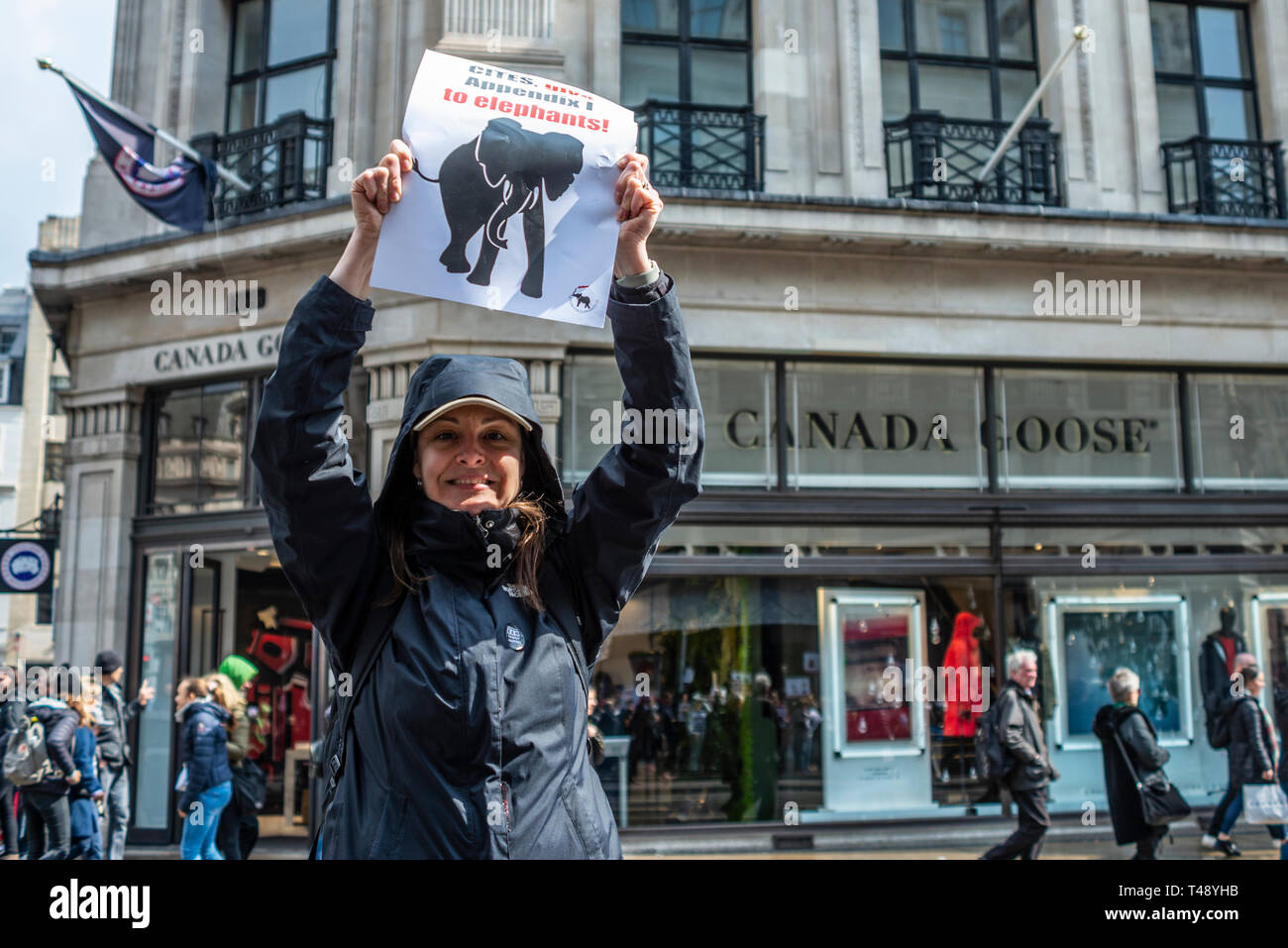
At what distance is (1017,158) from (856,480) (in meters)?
4.13

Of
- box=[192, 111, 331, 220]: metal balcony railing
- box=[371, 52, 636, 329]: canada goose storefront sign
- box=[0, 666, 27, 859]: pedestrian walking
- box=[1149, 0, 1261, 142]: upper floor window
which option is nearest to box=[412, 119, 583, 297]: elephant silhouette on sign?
box=[371, 52, 636, 329]: canada goose storefront sign

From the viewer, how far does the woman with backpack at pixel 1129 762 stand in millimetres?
8789

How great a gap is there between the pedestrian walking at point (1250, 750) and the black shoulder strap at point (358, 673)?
9.97m

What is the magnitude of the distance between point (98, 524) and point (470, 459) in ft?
41.0

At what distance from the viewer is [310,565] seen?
6.99ft

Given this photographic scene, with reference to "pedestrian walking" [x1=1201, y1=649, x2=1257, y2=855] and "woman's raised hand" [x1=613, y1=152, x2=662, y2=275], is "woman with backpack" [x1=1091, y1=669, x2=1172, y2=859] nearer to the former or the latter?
"pedestrian walking" [x1=1201, y1=649, x2=1257, y2=855]

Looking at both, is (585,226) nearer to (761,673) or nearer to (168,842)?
(761,673)

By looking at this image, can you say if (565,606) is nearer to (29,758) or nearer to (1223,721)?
(29,758)

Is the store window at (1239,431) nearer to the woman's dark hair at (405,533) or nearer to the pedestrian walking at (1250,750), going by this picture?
the pedestrian walking at (1250,750)

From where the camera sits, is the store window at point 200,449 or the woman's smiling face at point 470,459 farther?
the store window at point 200,449

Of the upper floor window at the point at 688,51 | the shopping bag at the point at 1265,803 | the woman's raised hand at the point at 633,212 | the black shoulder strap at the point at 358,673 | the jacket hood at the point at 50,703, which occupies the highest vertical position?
the upper floor window at the point at 688,51

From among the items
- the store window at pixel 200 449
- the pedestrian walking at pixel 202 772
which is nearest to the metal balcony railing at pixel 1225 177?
the store window at pixel 200 449

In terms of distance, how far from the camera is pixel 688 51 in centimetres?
1288

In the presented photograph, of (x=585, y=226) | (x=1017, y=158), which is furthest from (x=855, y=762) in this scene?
(x=585, y=226)
